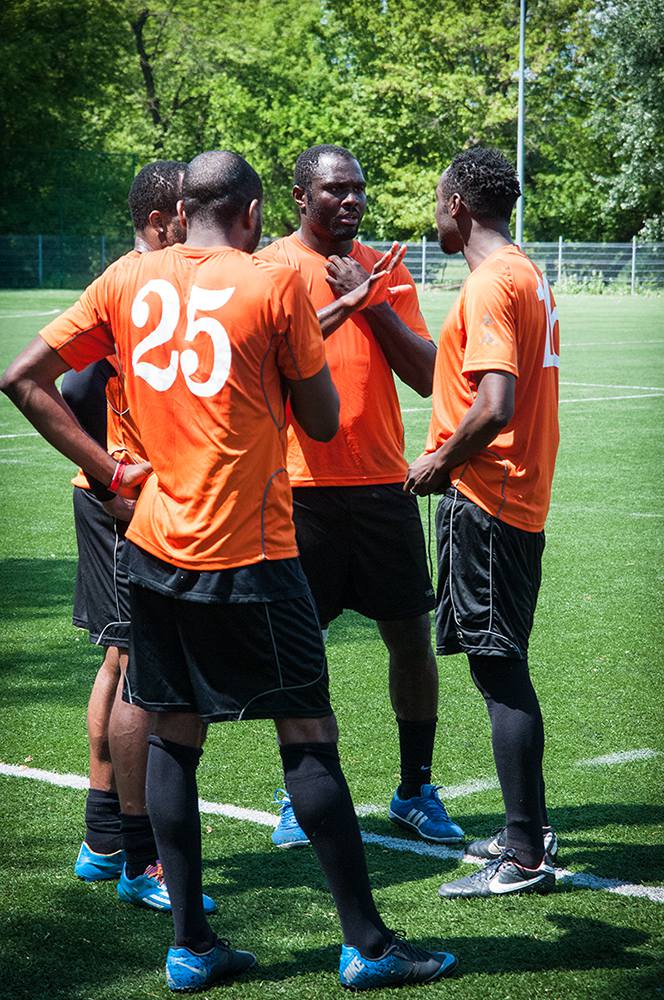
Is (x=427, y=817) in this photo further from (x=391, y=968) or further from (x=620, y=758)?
(x=391, y=968)

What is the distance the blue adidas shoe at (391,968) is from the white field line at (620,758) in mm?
1989

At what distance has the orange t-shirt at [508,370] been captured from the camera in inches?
160

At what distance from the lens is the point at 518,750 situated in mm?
4156

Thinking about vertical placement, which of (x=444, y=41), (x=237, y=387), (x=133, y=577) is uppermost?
(x=444, y=41)

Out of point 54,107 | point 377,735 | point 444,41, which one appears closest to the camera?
point 377,735

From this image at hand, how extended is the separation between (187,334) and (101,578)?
124 centimetres

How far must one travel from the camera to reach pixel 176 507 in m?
3.46

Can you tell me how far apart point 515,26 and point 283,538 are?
67.1 m

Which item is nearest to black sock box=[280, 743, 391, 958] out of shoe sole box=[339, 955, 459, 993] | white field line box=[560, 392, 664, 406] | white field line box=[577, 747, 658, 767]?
shoe sole box=[339, 955, 459, 993]

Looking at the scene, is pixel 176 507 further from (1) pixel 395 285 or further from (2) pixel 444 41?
(2) pixel 444 41

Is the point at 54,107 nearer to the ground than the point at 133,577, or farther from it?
farther from it

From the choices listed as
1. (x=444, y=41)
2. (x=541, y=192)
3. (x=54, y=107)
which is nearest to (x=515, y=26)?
(x=444, y=41)

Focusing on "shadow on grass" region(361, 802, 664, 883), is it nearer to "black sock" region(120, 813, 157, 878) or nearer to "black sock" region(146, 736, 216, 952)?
"black sock" region(120, 813, 157, 878)

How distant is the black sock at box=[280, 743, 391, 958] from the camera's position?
339cm
